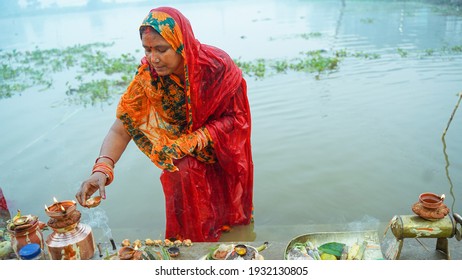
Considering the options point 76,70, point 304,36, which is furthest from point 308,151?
point 304,36

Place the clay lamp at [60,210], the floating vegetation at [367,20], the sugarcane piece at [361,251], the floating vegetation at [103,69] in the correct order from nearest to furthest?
the clay lamp at [60,210] < the sugarcane piece at [361,251] < the floating vegetation at [103,69] < the floating vegetation at [367,20]

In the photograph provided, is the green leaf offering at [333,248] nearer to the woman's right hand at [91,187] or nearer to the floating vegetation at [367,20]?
the woman's right hand at [91,187]

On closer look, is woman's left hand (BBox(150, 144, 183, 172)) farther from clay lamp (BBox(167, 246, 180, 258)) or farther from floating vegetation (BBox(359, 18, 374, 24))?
floating vegetation (BBox(359, 18, 374, 24))

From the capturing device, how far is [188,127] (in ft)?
8.30

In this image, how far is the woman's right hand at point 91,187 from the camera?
2041 millimetres

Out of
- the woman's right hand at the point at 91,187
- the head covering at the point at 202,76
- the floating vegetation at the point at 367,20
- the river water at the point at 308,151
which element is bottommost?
the river water at the point at 308,151

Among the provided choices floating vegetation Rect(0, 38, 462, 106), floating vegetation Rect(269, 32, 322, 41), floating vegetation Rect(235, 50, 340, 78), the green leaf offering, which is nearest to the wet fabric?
the green leaf offering

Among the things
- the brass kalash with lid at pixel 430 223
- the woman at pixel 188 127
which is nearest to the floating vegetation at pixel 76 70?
the woman at pixel 188 127

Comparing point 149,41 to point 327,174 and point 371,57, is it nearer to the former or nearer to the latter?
point 327,174

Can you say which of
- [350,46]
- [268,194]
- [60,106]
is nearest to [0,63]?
[60,106]

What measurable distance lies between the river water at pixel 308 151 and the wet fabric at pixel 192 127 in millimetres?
522

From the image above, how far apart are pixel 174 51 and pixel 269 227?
5.28 feet

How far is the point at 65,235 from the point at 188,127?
0.99 metres

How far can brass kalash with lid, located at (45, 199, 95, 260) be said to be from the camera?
1869 mm
